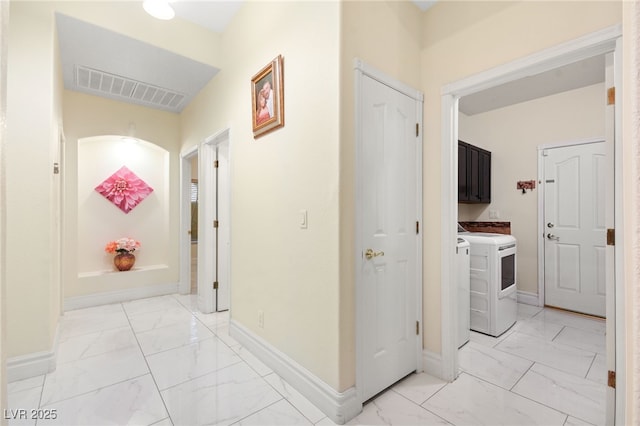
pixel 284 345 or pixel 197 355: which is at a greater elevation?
pixel 284 345

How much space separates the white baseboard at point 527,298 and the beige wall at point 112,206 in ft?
16.1

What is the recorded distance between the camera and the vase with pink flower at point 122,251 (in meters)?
4.04

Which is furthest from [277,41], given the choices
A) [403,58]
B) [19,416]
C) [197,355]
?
[19,416]

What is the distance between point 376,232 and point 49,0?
9.71ft

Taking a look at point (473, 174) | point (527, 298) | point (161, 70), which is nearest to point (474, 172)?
point (473, 174)

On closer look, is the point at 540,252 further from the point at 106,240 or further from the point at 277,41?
the point at 106,240

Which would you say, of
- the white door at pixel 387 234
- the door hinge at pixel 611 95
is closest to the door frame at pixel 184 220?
Answer: the white door at pixel 387 234

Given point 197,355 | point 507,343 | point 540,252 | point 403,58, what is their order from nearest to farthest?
point 403,58
point 197,355
point 507,343
point 540,252

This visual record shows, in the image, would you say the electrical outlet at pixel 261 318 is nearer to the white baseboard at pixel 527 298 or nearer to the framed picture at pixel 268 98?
the framed picture at pixel 268 98

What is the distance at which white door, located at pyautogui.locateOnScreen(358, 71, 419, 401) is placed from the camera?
5.98 ft

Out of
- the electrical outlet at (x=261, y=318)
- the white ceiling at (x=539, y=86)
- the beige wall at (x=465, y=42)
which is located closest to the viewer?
the beige wall at (x=465, y=42)

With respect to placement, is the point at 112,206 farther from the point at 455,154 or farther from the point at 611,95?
the point at 611,95

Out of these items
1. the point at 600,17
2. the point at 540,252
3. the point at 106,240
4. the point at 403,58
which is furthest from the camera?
the point at 106,240

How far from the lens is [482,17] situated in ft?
6.33
